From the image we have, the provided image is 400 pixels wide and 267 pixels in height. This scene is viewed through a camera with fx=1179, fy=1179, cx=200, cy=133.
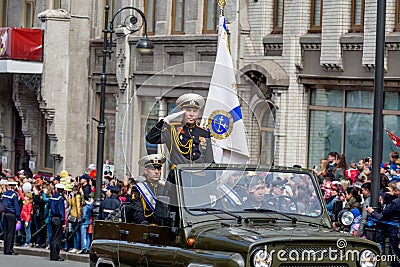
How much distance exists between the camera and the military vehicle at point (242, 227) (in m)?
10.8

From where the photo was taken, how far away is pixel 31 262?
2514 cm

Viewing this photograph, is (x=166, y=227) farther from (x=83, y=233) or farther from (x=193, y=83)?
(x=83, y=233)

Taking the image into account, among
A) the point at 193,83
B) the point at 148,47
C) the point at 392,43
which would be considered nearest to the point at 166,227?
the point at 193,83

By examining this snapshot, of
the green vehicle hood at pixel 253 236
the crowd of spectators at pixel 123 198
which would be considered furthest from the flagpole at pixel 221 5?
the green vehicle hood at pixel 253 236

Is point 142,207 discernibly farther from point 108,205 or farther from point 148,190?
point 108,205

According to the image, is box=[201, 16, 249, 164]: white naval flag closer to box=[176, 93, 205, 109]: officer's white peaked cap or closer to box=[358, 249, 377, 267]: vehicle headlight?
box=[176, 93, 205, 109]: officer's white peaked cap

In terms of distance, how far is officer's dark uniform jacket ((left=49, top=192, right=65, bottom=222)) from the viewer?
26641 millimetres

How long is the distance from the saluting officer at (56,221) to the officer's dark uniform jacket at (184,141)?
14.2 m

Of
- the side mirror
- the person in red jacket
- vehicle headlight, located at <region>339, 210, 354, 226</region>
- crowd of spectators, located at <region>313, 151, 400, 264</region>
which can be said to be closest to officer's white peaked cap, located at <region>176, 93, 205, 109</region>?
the side mirror

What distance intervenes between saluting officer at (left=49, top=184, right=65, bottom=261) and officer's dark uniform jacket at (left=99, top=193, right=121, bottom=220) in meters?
1.98

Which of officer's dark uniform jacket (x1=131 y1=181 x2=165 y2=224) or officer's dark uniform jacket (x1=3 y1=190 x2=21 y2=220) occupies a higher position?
officer's dark uniform jacket (x1=131 y1=181 x2=165 y2=224)

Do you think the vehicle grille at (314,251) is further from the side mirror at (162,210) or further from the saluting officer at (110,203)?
the saluting officer at (110,203)

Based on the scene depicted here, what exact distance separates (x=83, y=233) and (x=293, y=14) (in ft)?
23.8

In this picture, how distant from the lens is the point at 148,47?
27922 mm
